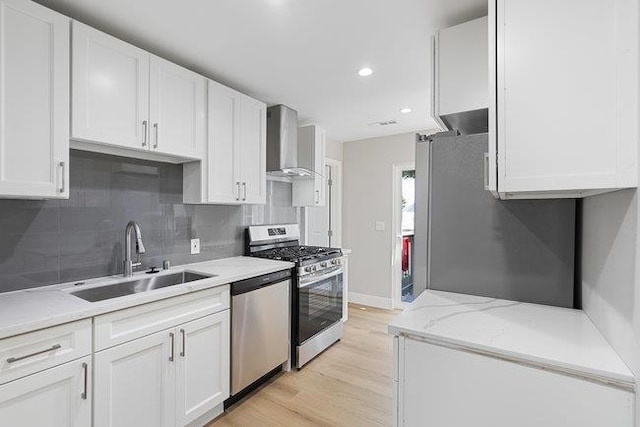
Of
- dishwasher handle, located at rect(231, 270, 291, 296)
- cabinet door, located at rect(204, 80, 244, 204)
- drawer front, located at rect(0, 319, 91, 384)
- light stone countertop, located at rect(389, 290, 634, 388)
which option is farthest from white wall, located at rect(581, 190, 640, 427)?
cabinet door, located at rect(204, 80, 244, 204)

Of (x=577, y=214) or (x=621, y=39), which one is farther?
(x=577, y=214)

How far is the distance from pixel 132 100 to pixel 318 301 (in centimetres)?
218

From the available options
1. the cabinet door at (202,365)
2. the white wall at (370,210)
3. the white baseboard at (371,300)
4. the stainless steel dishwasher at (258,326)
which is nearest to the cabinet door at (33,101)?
the cabinet door at (202,365)

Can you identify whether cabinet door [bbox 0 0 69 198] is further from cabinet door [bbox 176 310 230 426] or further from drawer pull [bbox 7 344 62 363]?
cabinet door [bbox 176 310 230 426]

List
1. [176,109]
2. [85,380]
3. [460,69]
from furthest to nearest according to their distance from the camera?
[176,109] → [460,69] → [85,380]

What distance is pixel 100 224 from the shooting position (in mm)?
1988

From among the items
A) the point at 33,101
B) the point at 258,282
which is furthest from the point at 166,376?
the point at 33,101

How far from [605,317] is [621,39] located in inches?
35.3

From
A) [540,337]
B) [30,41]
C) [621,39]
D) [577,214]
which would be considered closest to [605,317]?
[540,337]

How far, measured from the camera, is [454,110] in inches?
66.6

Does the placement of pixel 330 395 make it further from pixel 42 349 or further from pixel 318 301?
pixel 42 349

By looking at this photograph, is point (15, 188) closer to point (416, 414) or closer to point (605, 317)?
point (416, 414)

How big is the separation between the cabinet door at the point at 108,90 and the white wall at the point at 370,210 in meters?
3.20

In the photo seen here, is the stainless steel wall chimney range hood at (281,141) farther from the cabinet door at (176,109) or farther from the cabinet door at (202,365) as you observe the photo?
the cabinet door at (202,365)
